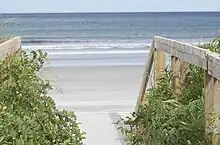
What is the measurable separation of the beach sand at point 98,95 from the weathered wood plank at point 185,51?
1.13 meters

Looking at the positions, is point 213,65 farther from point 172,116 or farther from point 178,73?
point 178,73

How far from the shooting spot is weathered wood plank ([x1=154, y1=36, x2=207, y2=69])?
385cm

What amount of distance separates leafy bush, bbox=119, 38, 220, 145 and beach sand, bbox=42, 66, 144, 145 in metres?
0.45

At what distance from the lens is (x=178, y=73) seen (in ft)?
17.1

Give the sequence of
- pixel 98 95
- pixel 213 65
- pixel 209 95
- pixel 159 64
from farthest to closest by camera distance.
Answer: pixel 98 95 < pixel 159 64 < pixel 209 95 < pixel 213 65

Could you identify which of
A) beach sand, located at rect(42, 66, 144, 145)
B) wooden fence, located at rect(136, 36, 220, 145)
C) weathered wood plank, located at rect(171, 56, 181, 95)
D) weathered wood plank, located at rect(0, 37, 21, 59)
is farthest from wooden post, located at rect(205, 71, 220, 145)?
beach sand, located at rect(42, 66, 144, 145)

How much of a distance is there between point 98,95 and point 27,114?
21.4 feet

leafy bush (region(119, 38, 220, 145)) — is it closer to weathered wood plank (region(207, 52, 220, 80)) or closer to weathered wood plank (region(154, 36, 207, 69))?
weathered wood plank (region(154, 36, 207, 69))

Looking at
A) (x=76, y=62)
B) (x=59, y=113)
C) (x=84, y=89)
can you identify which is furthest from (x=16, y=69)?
(x=76, y=62)

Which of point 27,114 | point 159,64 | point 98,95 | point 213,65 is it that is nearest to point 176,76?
point 159,64

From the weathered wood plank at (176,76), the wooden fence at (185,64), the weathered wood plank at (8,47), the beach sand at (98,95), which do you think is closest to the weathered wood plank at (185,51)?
the wooden fence at (185,64)

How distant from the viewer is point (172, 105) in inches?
191

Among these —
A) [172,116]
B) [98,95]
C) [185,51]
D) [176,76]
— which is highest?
[185,51]

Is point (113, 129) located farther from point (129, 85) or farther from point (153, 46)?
point (129, 85)
